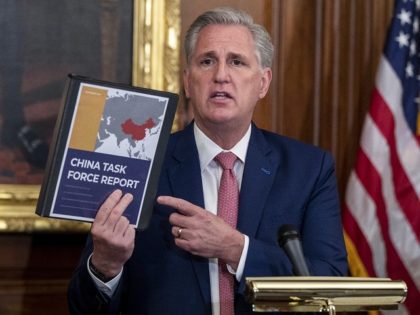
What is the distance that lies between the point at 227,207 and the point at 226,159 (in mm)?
157

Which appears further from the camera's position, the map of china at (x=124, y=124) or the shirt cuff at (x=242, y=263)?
the shirt cuff at (x=242, y=263)

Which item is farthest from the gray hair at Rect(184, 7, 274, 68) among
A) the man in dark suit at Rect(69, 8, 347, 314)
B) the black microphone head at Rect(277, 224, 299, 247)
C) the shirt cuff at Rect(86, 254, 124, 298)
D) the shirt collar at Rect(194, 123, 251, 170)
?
the black microphone head at Rect(277, 224, 299, 247)

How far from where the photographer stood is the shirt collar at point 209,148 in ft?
8.80

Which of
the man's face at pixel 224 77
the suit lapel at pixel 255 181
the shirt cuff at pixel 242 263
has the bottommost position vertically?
the shirt cuff at pixel 242 263

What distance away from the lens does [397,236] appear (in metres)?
3.57

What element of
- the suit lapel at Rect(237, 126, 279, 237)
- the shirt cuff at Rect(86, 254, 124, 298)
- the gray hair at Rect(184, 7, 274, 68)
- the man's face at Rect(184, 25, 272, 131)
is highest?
the gray hair at Rect(184, 7, 274, 68)

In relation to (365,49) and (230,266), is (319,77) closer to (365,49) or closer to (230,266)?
(365,49)

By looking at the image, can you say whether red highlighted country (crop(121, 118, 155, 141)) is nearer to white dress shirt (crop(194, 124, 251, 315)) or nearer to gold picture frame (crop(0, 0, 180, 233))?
white dress shirt (crop(194, 124, 251, 315))

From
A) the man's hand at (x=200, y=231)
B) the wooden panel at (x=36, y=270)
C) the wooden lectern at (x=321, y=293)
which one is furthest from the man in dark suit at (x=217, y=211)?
the wooden panel at (x=36, y=270)

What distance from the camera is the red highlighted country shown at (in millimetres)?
2299

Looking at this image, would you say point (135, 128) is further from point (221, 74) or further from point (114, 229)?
point (221, 74)

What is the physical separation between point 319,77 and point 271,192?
1.20m

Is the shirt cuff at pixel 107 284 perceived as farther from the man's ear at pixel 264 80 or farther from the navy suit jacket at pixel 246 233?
the man's ear at pixel 264 80

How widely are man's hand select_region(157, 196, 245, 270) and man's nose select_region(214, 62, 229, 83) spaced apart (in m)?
0.45
